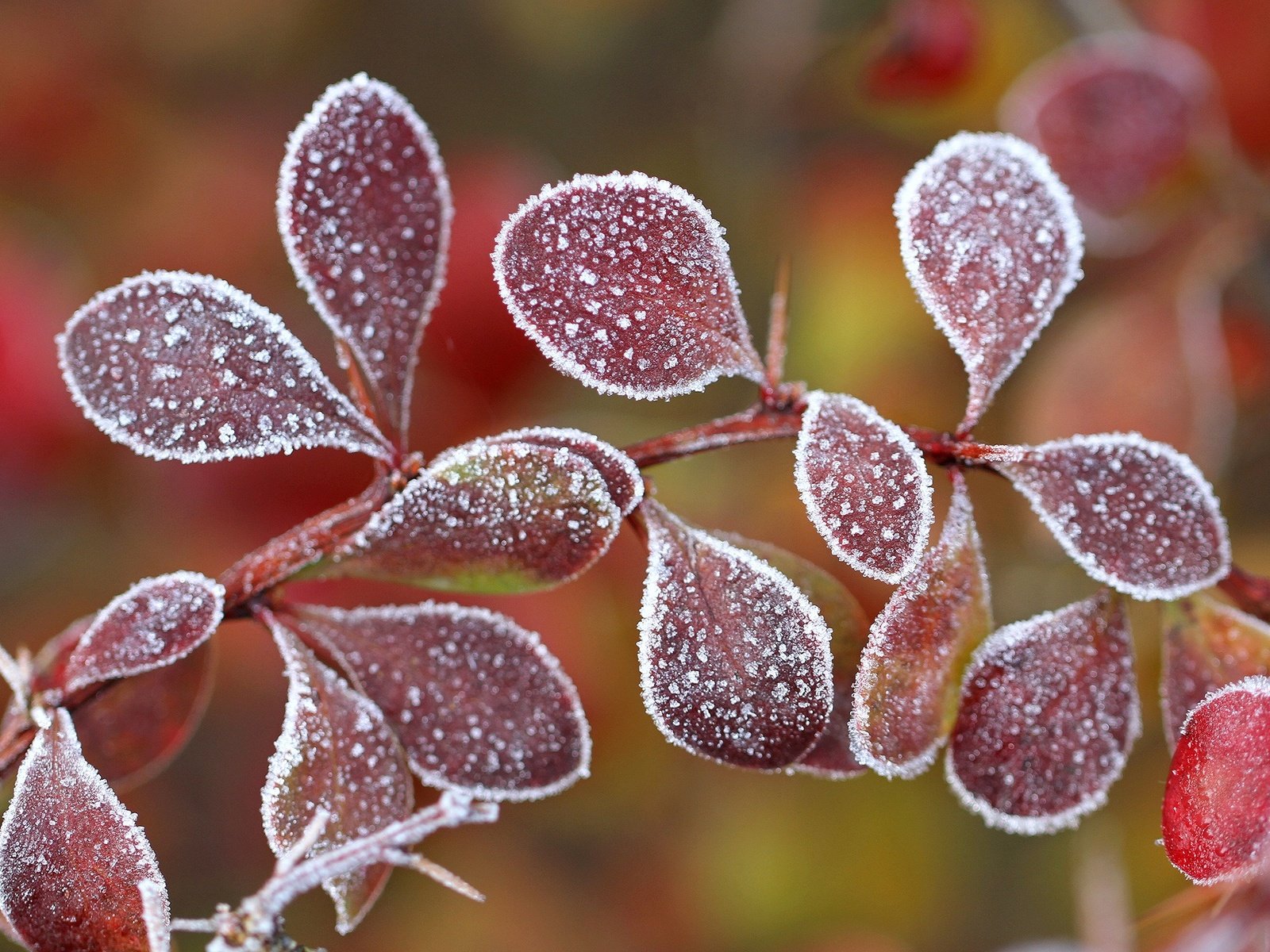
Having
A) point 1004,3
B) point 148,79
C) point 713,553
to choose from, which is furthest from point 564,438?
point 148,79

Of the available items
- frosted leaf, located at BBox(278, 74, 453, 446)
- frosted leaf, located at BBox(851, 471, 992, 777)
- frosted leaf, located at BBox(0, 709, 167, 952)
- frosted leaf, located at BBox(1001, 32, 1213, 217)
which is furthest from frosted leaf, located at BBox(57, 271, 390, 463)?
frosted leaf, located at BBox(1001, 32, 1213, 217)

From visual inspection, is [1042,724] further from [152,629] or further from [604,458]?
[152,629]

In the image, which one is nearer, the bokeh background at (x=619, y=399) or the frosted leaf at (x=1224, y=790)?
the frosted leaf at (x=1224, y=790)

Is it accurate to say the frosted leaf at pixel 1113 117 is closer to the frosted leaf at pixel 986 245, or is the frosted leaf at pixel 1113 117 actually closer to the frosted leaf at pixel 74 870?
the frosted leaf at pixel 986 245

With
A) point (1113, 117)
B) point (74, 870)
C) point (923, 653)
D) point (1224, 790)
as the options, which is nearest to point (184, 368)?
point (74, 870)

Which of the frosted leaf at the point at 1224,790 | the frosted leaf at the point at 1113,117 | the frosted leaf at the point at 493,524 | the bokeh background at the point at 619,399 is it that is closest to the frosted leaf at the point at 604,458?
the frosted leaf at the point at 493,524

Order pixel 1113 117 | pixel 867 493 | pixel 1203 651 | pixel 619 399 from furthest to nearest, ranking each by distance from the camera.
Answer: pixel 619 399 < pixel 1113 117 < pixel 1203 651 < pixel 867 493

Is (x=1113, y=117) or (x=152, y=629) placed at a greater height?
(x=1113, y=117)
